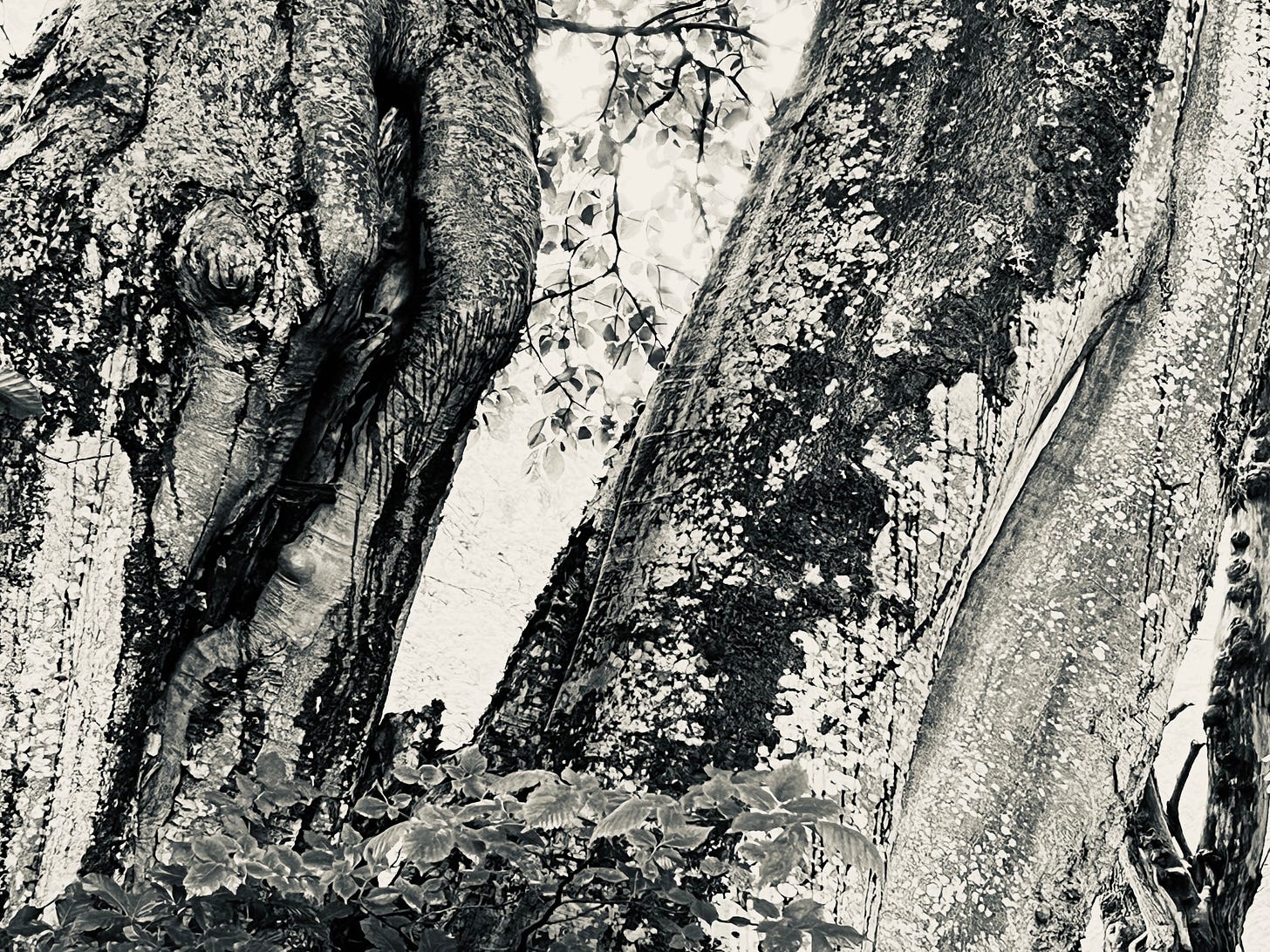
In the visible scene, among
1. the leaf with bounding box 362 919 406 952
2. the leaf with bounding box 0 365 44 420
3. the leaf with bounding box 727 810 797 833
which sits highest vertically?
the leaf with bounding box 0 365 44 420

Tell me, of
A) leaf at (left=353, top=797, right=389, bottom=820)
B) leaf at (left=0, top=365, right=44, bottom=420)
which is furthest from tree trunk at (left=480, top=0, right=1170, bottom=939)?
leaf at (left=0, top=365, right=44, bottom=420)

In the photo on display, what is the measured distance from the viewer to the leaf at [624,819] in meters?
1.30

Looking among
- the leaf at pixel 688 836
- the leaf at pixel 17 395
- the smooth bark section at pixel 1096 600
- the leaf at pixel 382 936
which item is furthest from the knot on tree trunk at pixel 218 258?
the smooth bark section at pixel 1096 600

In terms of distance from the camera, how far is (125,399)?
1886 mm

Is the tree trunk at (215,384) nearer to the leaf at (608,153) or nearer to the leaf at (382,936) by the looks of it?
the leaf at (382,936)

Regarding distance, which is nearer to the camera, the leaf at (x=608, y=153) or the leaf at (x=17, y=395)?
the leaf at (x=17, y=395)

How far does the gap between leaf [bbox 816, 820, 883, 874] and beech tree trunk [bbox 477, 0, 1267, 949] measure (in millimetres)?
245

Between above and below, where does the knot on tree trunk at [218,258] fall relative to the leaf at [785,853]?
above

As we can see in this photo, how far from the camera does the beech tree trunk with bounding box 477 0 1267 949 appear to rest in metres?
1.70

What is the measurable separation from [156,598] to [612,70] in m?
4.56

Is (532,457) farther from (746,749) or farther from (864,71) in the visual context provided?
(746,749)

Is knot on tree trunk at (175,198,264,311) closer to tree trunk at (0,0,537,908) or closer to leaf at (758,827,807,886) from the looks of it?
tree trunk at (0,0,537,908)

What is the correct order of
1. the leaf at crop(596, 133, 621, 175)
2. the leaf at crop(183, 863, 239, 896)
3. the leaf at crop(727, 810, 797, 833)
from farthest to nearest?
the leaf at crop(596, 133, 621, 175), the leaf at crop(183, 863, 239, 896), the leaf at crop(727, 810, 797, 833)

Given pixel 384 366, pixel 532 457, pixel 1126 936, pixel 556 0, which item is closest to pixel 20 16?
pixel 556 0
